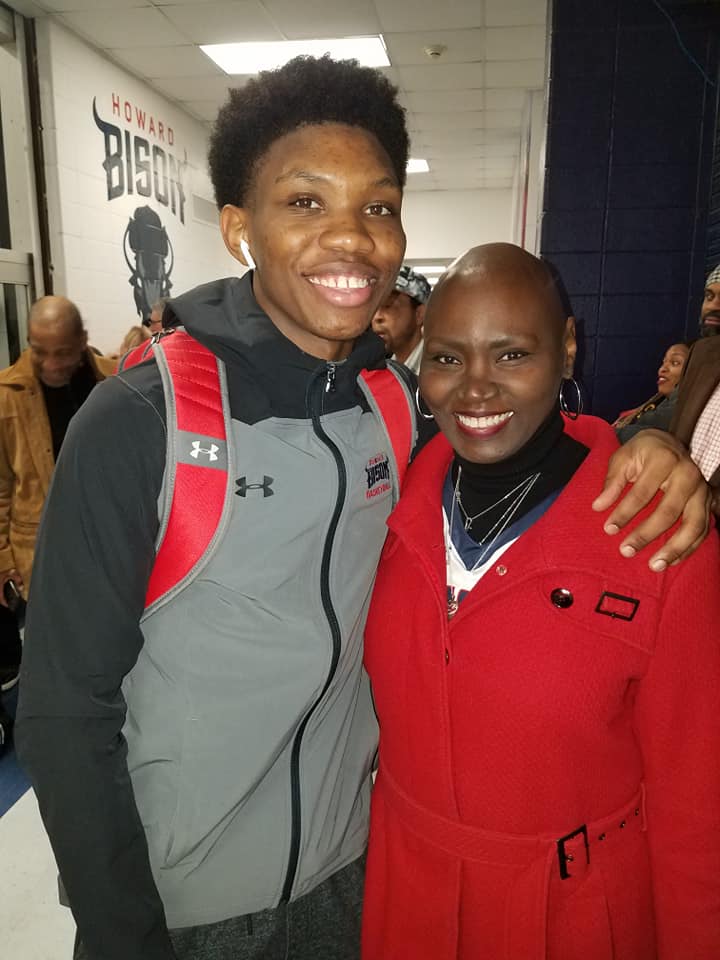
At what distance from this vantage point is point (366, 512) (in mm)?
1082

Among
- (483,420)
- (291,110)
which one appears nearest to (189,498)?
(483,420)

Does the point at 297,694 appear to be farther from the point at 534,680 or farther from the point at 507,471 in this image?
the point at 507,471

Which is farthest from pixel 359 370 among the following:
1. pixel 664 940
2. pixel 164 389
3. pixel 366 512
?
pixel 664 940

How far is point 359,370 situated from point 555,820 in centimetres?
74

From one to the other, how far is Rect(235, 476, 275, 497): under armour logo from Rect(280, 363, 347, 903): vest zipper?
0.35 ft

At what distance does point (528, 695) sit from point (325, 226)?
72 centimetres

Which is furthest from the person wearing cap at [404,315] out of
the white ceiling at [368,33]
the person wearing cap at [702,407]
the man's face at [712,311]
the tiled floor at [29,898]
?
the tiled floor at [29,898]

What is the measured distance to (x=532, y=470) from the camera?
3.65 ft

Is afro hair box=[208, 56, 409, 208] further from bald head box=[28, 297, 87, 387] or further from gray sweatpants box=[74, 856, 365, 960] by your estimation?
bald head box=[28, 297, 87, 387]

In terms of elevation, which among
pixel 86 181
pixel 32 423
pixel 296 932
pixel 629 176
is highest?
pixel 86 181

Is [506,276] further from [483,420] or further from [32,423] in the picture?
[32,423]

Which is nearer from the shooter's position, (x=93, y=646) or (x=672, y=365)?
(x=93, y=646)

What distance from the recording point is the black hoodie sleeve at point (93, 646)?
833mm

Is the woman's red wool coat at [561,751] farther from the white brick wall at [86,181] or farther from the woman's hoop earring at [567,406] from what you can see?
the white brick wall at [86,181]
